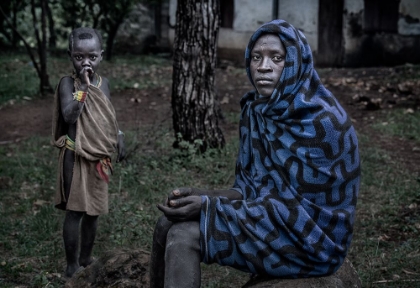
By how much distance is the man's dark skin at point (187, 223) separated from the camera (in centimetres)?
289

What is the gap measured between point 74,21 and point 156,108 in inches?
236

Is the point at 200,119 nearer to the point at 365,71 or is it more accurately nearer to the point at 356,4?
the point at 365,71

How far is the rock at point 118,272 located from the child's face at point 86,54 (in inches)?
46.8

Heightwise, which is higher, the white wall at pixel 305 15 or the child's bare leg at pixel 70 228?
the white wall at pixel 305 15

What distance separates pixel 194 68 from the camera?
6617 millimetres

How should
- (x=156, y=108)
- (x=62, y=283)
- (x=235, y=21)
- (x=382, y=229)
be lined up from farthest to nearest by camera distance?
(x=235, y=21) < (x=156, y=108) < (x=382, y=229) < (x=62, y=283)

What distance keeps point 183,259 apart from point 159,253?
32 centimetres

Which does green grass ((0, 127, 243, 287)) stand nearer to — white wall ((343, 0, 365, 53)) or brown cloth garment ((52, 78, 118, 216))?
brown cloth garment ((52, 78, 118, 216))

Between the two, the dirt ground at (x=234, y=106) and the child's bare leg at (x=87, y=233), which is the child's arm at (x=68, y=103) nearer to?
the child's bare leg at (x=87, y=233)

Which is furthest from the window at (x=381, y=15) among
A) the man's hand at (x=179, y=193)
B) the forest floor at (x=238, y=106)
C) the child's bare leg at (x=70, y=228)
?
the man's hand at (x=179, y=193)

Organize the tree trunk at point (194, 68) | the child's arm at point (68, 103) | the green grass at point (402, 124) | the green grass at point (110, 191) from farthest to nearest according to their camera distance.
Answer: the green grass at point (402, 124) → the tree trunk at point (194, 68) → the green grass at point (110, 191) → the child's arm at point (68, 103)

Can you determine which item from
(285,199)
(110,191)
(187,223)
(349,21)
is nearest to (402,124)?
(110,191)

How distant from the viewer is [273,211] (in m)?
2.89

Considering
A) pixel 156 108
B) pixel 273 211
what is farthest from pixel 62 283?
pixel 156 108
